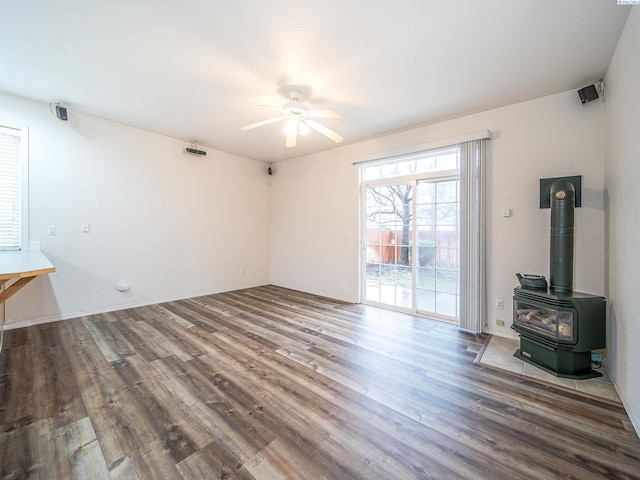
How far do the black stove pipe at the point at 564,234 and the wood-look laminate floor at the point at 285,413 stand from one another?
3.24 feet

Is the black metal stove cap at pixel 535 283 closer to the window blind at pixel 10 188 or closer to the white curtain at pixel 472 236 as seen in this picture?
the white curtain at pixel 472 236

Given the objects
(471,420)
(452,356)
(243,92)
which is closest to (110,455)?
(471,420)

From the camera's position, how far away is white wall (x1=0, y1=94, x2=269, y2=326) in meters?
3.38

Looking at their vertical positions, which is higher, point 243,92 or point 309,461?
point 243,92

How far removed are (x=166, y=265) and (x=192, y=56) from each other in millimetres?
3335

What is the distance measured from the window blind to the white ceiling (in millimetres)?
613

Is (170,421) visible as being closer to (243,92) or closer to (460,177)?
(243,92)

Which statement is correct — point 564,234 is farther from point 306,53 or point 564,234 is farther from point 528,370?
point 306,53

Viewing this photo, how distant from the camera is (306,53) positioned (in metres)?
2.29

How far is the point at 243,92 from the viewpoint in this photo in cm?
293

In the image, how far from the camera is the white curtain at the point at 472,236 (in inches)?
129

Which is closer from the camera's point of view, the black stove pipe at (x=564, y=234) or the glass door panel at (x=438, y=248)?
the black stove pipe at (x=564, y=234)

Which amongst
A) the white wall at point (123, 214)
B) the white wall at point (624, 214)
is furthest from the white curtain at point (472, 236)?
the white wall at point (123, 214)

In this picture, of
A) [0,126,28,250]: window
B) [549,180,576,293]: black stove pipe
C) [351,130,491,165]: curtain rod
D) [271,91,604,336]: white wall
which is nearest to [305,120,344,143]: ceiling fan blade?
[351,130,491,165]: curtain rod
